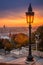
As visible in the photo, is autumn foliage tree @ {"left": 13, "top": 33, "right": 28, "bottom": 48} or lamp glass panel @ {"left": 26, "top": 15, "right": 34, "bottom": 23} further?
autumn foliage tree @ {"left": 13, "top": 33, "right": 28, "bottom": 48}

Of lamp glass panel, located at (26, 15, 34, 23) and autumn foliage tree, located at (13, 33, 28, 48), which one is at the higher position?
lamp glass panel, located at (26, 15, 34, 23)

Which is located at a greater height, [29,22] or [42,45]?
[29,22]

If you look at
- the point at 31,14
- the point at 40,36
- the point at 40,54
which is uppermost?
the point at 31,14

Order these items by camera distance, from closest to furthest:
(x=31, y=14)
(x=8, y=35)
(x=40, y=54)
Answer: (x=31, y=14) → (x=40, y=54) → (x=8, y=35)

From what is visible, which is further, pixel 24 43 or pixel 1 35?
pixel 1 35

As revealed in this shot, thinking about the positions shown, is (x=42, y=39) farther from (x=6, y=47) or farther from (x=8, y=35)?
(x=8, y=35)

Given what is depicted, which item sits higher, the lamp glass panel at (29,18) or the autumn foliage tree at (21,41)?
the lamp glass panel at (29,18)

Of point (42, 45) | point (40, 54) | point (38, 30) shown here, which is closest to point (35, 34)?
point (38, 30)

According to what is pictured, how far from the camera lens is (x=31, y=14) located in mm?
5594

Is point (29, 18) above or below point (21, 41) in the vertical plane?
above

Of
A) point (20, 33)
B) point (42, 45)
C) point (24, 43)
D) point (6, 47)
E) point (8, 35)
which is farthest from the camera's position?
point (8, 35)

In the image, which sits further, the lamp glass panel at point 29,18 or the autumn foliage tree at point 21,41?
the autumn foliage tree at point 21,41

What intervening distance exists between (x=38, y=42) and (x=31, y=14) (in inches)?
188

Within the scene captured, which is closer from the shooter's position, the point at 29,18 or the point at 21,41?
the point at 29,18
